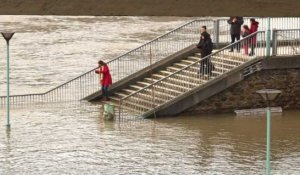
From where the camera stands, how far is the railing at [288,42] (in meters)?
28.5

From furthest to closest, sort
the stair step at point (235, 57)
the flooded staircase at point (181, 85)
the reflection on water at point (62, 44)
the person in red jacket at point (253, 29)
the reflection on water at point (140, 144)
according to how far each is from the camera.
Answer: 1. the reflection on water at point (62, 44)
2. the person in red jacket at point (253, 29)
3. the stair step at point (235, 57)
4. the flooded staircase at point (181, 85)
5. the reflection on water at point (140, 144)

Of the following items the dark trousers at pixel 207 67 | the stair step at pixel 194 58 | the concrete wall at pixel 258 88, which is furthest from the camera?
the stair step at pixel 194 58

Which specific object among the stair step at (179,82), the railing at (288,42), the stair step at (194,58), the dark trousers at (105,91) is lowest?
the dark trousers at (105,91)

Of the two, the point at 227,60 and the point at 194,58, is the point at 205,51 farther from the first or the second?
the point at 194,58

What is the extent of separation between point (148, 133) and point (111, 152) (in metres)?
2.68

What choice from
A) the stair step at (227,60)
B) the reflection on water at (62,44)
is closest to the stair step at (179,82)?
the stair step at (227,60)

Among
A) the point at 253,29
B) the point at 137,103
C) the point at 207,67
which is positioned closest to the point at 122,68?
the point at 253,29

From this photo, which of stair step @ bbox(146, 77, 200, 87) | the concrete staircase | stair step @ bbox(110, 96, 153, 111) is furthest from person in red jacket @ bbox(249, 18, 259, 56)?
stair step @ bbox(110, 96, 153, 111)

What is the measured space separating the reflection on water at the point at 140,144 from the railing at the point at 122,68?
4.84 feet

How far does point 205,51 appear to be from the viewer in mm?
28531

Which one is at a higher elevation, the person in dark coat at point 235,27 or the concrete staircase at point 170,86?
the person in dark coat at point 235,27

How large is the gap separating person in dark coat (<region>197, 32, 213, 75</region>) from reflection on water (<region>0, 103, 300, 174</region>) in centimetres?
157

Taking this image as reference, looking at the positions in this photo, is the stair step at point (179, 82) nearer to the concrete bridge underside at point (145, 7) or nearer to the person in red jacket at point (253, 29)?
the person in red jacket at point (253, 29)

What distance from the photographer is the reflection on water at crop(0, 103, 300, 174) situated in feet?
67.4
